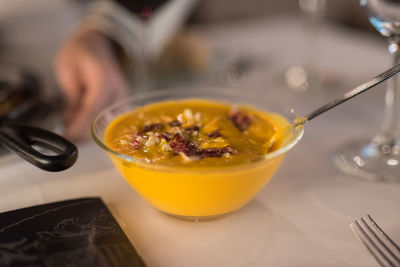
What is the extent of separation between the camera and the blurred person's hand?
1191 millimetres

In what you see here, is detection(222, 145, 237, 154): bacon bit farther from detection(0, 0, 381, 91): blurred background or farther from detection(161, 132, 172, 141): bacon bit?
detection(0, 0, 381, 91): blurred background

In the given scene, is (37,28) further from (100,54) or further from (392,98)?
(392,98)

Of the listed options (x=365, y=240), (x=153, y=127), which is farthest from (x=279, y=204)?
(x=153, y=127)

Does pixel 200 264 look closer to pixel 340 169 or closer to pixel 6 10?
pixel 340 169

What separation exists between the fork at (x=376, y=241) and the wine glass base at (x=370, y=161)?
0.57 feet

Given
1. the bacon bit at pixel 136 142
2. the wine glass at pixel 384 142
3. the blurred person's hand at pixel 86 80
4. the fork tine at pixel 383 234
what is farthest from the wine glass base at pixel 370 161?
the blurred person's hand at pixel 86 80

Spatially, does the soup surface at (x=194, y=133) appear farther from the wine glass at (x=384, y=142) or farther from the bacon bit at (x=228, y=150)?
the wine glass at (x=384, y=142)

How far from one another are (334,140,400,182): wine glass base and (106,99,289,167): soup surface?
8.0 inches

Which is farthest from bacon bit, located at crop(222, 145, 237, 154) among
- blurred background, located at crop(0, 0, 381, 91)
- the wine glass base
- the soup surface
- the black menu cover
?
blurred background, located at crop(0, 0, 381, 91)

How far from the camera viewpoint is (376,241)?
70 cm

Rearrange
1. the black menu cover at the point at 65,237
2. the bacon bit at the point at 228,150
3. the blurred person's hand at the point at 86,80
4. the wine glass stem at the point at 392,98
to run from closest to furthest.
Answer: the black menu cover at the point at 65,237 → the bacon bit at the point at 228,150 → the wine glass stem at the point at 392,98 → the blurred person's hand at the point at 86,80

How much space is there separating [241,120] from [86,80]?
0.58 meters

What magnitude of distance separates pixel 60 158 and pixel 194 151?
0.22m

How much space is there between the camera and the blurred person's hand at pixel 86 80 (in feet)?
3.91
